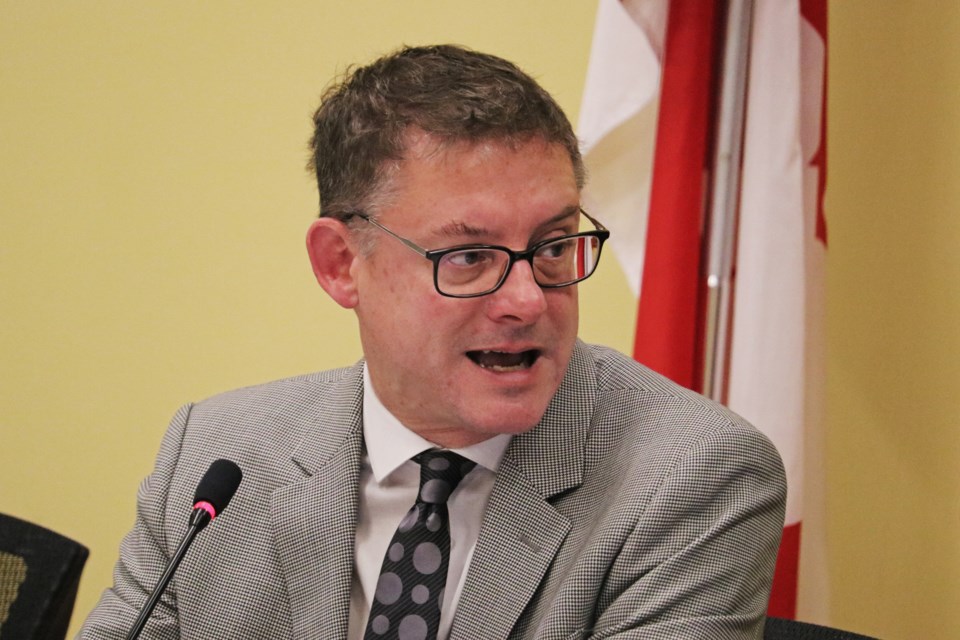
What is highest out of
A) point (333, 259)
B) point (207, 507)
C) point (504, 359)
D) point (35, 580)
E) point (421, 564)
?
point (333, 259)

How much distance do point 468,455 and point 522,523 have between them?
0.14m

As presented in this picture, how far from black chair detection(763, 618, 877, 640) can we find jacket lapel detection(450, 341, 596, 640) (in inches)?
13.1

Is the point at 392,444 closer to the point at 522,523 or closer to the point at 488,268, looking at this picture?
the point at 522,523

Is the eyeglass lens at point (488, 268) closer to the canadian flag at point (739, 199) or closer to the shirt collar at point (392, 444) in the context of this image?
the shirt collar at point (392, 444)

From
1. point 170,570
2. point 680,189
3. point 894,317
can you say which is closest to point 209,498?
point 170,570

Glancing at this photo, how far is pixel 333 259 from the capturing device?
72.6 inches

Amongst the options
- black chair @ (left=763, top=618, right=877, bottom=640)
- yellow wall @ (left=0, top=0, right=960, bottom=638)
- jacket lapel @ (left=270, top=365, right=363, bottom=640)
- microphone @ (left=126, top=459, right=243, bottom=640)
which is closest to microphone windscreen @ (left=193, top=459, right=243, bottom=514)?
microphone @ (left=126, top=459, right=243, bottom=640)

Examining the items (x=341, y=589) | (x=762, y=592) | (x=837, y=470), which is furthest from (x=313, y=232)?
(x=837, y=470)

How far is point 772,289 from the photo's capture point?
90.0 inches

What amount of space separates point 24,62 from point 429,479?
222 centimetres

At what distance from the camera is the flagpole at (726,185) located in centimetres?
234

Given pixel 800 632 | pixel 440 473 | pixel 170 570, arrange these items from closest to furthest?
pixel 170 570, pixel 800 632, pixel 440 473

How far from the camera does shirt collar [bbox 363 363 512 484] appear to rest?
5.86 feet

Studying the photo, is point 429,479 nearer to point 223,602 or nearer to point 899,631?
point 223,602
